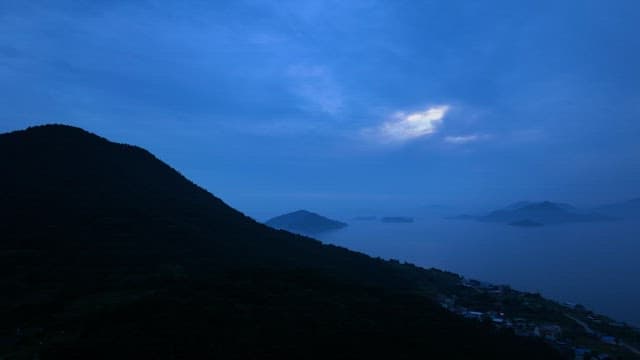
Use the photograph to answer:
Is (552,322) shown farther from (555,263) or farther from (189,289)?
(555,263)

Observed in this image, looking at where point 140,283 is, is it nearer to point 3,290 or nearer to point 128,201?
point 3,290

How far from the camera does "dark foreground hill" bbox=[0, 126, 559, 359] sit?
31172 millimetres

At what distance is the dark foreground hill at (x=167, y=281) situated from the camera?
102 feet

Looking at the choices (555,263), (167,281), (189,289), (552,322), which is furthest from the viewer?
(555,263)

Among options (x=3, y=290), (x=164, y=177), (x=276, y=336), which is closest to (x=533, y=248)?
(x=164, y=177)

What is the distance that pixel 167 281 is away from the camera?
44.1m

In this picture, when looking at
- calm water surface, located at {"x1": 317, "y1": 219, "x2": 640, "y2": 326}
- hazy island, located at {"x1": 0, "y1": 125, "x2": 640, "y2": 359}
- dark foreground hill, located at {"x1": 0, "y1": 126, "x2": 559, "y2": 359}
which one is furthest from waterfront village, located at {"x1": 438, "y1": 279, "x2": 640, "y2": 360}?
calm water surface, located at {"x1": 317, "y1": 219, "x2": 640, "y2": 326}

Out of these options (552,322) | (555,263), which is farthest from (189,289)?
(555,263)

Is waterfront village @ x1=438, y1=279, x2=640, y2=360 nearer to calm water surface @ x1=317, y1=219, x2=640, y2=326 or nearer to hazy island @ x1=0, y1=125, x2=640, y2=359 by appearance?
hazy island @ x1=0, y1=125, x2=640, y2=359

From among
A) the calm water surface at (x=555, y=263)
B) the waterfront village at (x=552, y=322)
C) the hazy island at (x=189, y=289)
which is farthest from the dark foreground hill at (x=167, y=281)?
the calm water surface at (x=555, y=263)

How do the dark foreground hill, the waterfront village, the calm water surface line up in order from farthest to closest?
the calm water surface, the waterfront village, the dark foreground hill

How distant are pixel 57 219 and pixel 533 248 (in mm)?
154399

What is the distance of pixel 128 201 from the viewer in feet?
213

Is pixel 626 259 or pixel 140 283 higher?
pixel 626 259
